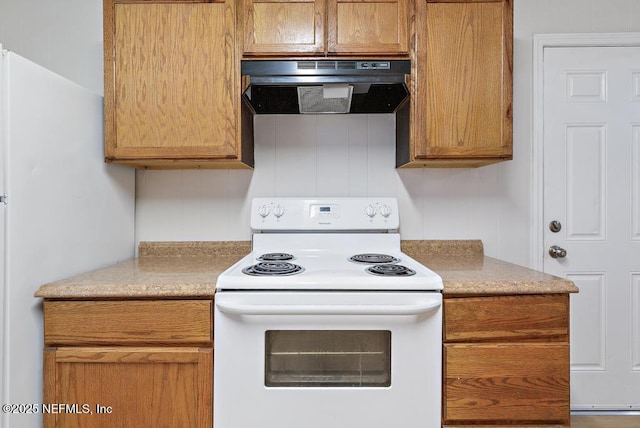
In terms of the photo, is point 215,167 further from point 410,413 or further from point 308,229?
point 410,413

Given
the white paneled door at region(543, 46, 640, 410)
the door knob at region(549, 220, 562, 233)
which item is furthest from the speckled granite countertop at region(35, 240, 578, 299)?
the white paneled door at region(543, 46, 640, 410)

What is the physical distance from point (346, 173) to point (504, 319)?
1.02 m

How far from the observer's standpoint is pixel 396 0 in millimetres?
1522

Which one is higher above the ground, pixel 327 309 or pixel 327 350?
pixel 327 309

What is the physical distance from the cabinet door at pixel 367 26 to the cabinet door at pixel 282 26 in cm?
6

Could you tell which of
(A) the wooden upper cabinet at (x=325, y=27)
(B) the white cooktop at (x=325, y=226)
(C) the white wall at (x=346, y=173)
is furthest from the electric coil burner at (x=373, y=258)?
(A) the wooden upper cabinet at (x=325, y=27)

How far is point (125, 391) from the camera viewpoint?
1195mm

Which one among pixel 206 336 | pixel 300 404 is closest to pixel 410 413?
pixel 300 404

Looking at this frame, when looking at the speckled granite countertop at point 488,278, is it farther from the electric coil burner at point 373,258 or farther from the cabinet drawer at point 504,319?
the electric coil burner at point 373,258

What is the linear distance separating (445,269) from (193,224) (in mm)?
1281

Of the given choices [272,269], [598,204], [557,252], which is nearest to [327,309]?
[272,269]

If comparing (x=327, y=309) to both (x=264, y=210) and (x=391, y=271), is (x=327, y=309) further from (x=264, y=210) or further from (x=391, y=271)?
(x=264, y=210)

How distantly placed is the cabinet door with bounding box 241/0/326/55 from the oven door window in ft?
3.76

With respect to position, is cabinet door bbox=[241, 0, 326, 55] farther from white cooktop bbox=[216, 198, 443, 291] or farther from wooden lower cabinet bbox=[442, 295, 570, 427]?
wooden lower cabinet bbox=[442, 295, 570, 427]
